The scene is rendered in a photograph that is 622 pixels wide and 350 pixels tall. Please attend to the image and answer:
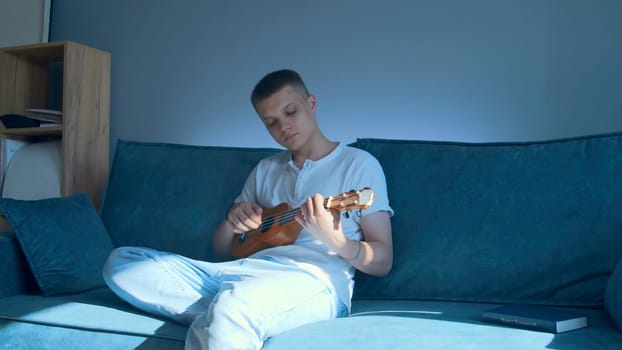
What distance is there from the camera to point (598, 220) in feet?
5.49

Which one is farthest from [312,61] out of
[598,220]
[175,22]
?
[598,220]

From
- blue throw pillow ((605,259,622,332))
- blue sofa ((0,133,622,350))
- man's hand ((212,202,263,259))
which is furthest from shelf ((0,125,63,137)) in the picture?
blue throw pillow ((605,259,622,332))

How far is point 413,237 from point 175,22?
160cm

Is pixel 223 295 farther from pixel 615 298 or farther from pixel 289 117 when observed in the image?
pixel 615 298

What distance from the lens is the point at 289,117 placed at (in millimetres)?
1954

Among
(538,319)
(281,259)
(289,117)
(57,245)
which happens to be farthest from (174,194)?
(538,319)

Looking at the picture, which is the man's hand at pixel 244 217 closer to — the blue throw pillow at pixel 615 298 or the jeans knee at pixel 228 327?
the jeans knee at pixel 228 327

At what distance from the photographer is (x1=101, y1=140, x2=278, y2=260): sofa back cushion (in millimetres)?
2160

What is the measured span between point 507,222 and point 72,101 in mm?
1884

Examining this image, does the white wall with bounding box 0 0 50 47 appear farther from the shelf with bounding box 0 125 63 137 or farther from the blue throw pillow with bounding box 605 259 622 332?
the blue throw pillow with bounding box 605 259 622 332

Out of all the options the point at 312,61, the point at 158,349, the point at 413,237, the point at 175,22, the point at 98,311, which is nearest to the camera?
the point at 158,349

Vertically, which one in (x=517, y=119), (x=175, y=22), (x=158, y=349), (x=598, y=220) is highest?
(x=175, y=22)

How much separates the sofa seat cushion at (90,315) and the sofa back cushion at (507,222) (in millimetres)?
643

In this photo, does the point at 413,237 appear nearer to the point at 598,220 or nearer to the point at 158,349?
the point at 598,220
